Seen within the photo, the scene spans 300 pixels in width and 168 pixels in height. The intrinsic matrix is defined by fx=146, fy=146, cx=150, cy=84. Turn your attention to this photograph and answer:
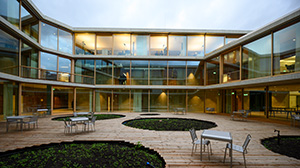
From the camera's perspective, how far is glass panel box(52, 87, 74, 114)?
15.1m

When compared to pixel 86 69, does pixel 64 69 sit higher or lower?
lower

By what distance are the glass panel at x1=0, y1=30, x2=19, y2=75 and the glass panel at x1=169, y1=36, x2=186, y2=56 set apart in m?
14.6

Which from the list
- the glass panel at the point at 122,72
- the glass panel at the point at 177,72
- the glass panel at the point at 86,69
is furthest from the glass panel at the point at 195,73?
the glass panel at the point at 86,69

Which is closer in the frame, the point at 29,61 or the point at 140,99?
the point at 29,61

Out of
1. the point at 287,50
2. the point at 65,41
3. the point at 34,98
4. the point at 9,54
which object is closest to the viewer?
the point at 287,50

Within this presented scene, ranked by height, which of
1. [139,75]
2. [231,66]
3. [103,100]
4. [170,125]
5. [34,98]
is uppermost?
[231,66]

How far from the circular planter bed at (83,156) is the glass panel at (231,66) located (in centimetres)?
1181

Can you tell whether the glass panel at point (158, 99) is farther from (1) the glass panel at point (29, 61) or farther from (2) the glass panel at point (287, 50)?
(1) the glass panel at point (29, 61)

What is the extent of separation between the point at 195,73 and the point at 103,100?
11751 mm

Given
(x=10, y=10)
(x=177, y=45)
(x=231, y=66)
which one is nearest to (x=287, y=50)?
(x=231, y=66)

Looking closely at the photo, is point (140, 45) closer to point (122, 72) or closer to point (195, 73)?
point (122, 72)

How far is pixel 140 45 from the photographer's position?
1789 cm

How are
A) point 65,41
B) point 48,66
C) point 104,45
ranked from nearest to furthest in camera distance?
1. point 48,66
2. point 65,41
3. point 104,45

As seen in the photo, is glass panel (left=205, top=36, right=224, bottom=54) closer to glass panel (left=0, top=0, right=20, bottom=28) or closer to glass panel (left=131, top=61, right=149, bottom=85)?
glass panel (left=131, top=61, right=149, bottom=85)
